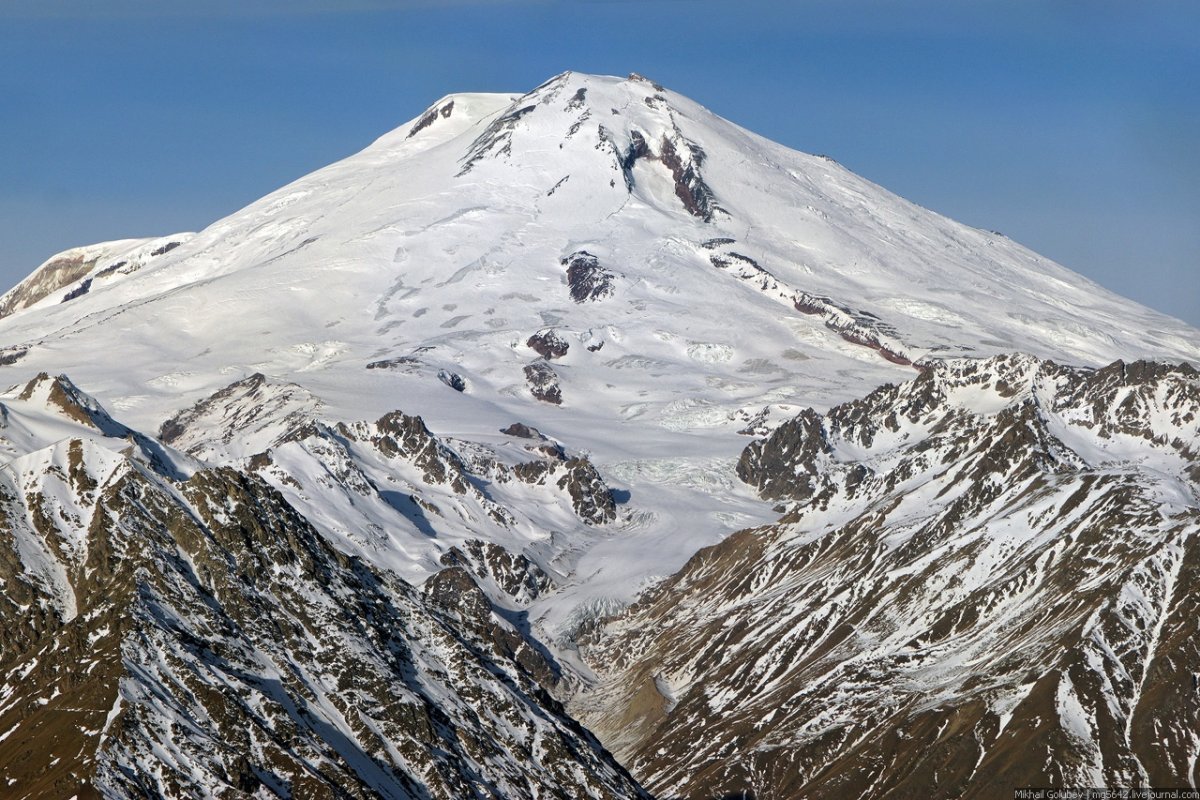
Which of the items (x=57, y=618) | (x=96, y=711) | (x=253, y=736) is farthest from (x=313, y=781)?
(x=57, y=618)

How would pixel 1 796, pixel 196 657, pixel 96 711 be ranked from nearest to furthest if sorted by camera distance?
pixel 1 796 → pixel 96 711 → pixel 196 657

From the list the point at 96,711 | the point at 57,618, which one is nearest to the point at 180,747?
the point at 96,711

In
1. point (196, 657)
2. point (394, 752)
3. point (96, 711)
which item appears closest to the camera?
point (96, 711)

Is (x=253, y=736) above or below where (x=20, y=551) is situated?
below

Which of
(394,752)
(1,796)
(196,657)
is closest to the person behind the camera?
(1,796)

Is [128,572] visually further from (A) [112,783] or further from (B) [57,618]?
(A) [112,783]

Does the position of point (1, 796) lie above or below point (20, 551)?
below

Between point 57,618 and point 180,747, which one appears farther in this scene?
point 57,618

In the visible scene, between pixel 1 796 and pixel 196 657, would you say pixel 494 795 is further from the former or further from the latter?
pixel 1 796

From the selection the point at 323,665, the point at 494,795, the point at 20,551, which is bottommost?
the point at 494,795
